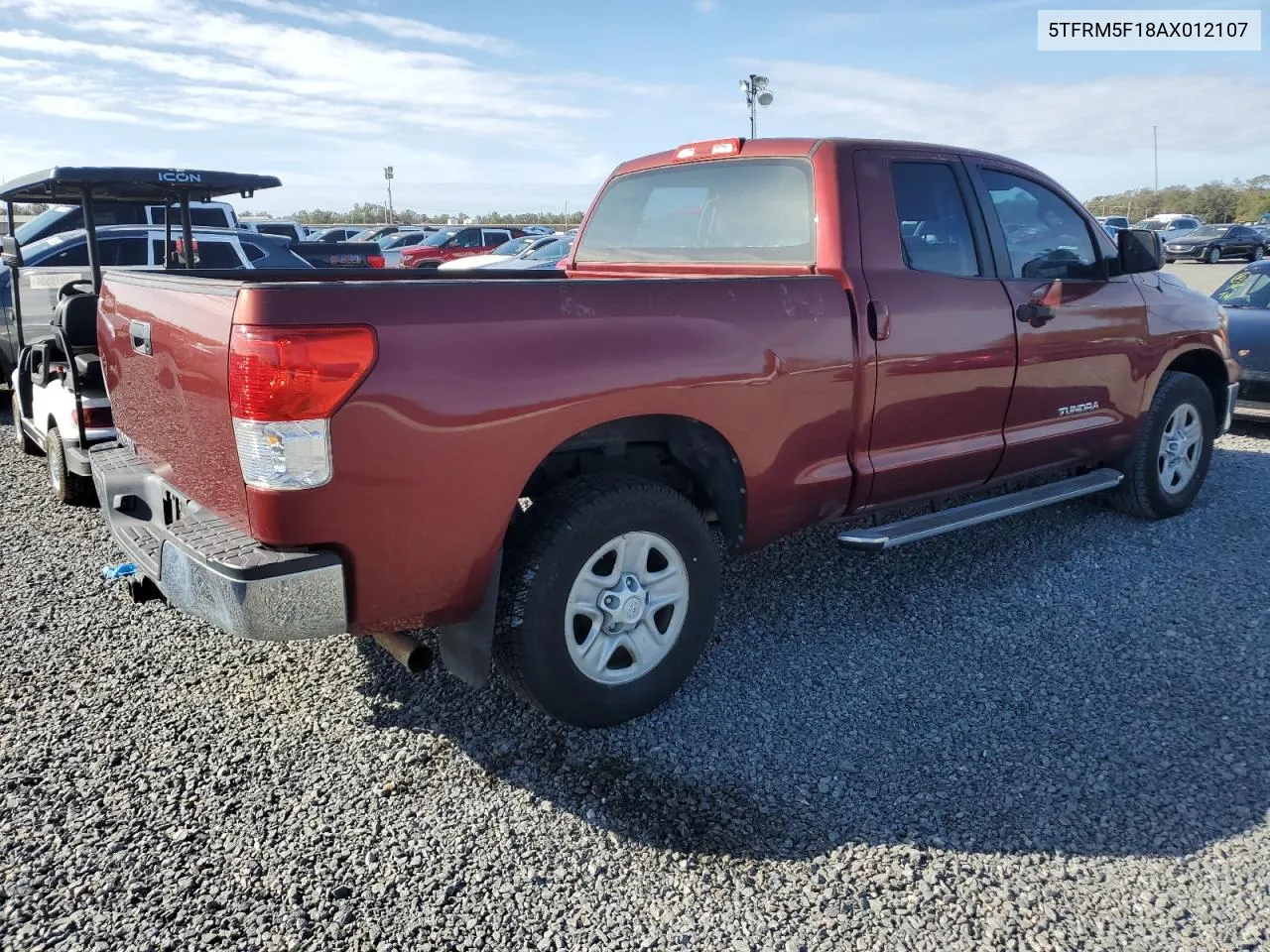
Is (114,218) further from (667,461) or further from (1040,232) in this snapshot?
(1040,232)

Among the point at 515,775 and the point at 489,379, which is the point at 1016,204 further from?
the point at 515,775

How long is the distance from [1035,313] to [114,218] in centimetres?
1159

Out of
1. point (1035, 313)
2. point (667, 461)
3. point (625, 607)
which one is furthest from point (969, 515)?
point (625, 607)

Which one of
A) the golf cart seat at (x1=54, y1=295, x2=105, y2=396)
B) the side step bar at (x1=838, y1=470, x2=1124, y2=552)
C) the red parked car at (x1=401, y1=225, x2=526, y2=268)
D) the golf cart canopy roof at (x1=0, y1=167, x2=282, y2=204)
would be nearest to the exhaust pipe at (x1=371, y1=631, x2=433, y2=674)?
the side step bar at (x1=838, y1=470, x2=1124, y2=552)

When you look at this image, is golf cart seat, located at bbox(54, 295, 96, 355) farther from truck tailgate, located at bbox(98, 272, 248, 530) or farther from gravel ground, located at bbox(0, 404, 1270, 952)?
truck tailgate, located at bbox(98, 272, 248, 530)

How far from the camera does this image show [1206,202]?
65.6m

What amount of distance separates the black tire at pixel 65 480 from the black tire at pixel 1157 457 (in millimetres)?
5764

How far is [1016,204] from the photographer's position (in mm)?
4652

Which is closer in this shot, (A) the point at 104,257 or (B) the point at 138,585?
(B) the point at 138,585

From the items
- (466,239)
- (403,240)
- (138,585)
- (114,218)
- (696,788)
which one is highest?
(403,240)

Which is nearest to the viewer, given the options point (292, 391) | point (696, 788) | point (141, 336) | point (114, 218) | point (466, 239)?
point (292, 391)

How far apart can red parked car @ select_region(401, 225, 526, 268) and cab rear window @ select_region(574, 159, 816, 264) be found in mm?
19661

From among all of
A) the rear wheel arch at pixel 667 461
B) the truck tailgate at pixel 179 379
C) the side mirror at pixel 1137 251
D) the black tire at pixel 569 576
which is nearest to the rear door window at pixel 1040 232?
the side mirror at pixel 1137 251

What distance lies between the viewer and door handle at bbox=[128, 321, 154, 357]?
3141mm
